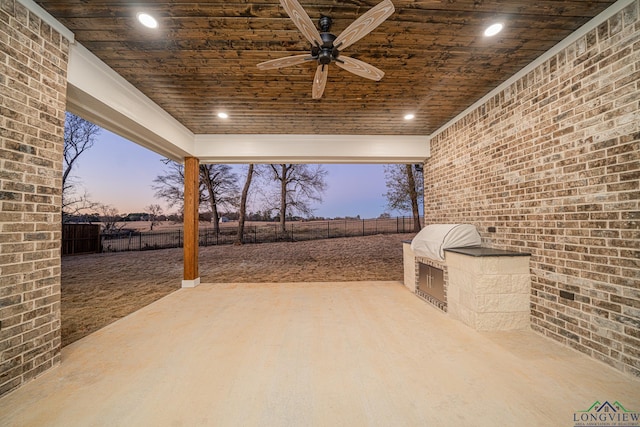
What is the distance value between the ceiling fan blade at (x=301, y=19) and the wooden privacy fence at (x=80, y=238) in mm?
12138

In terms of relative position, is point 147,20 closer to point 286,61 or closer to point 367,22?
point 286,61

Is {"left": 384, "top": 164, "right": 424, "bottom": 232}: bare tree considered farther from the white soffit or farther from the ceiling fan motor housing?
the ceiling fan motor housing

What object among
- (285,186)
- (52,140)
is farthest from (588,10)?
(285,186)

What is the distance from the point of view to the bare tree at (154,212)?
42.6ft

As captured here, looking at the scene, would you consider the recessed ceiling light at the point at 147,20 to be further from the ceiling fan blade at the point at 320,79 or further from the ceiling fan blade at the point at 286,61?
the ceiling fan blade at the point at 320,79

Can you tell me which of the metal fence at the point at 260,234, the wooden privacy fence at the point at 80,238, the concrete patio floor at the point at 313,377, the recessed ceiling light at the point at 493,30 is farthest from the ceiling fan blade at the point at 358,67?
the wooden privacy fence at the point at 80,238

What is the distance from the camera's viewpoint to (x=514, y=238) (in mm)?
3045

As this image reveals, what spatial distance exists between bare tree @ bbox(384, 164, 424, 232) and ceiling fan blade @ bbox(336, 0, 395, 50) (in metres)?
9.25

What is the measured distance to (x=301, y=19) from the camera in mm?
1774

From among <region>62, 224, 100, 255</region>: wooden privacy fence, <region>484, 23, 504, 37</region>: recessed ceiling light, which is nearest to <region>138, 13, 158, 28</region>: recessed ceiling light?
<region>484, 23, 504, 37</region>: recessed ceiling light

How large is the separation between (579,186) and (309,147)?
3985mm

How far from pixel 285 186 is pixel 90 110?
9934 millimetres

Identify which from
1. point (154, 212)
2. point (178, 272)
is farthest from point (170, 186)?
point (178, 272)

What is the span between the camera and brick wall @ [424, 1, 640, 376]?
77.8 inches
